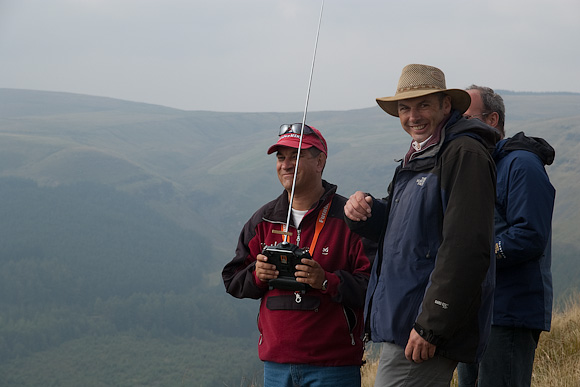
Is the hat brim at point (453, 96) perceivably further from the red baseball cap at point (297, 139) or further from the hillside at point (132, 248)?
the hillside at point (132, 248)

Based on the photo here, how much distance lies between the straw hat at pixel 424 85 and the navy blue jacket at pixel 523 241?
58 centimetres

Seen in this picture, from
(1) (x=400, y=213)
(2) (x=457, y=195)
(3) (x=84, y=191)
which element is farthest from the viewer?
(3) (x=84, y=191)

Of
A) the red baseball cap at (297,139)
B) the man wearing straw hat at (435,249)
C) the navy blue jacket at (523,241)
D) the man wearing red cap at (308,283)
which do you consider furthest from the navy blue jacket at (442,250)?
the red baseball cap at (297,139)

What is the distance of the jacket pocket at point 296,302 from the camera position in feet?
10.2

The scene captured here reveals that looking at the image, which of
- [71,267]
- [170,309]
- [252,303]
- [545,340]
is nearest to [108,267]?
[71,267]

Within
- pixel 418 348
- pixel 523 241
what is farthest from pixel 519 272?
pixel 418 348

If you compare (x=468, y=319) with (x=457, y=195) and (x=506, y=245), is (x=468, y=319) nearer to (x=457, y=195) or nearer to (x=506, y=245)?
(x=457, y=195)

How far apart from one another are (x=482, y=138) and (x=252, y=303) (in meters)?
138

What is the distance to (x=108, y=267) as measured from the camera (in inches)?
5679

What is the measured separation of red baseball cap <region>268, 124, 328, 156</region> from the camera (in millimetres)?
3355

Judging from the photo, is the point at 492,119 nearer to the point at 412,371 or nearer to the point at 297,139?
the point at 297,139

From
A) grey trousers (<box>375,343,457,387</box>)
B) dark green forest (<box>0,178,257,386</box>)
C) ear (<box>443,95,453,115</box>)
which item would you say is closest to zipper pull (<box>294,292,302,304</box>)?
grey trousers (<box>375,343,457,387</box>)

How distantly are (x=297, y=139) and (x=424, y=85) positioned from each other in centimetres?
87

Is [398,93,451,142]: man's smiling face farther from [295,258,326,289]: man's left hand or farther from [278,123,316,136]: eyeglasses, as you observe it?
[278,123,316,136]: eyeglasses
